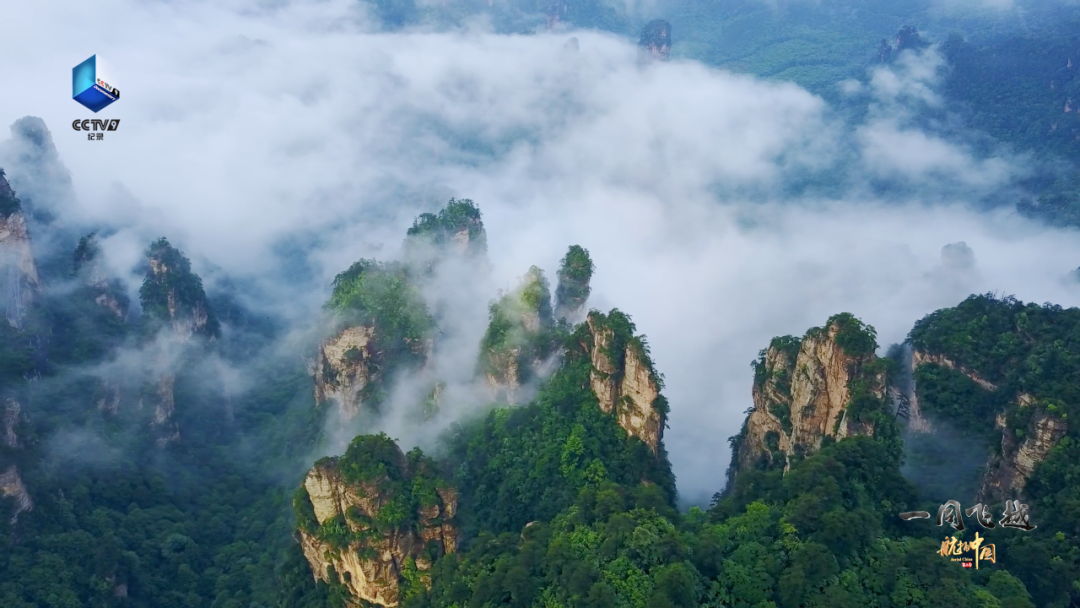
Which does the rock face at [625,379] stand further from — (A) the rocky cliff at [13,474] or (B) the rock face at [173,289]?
(B) the rock face at [173,289]

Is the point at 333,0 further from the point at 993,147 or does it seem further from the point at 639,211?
the point at 993,147

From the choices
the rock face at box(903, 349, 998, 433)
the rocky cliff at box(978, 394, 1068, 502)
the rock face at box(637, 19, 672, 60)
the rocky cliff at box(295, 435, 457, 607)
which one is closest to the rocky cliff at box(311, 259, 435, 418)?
the rocky cliff at box(295, 435, 457, 607)

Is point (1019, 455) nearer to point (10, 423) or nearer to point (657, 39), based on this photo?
point (10, 423)

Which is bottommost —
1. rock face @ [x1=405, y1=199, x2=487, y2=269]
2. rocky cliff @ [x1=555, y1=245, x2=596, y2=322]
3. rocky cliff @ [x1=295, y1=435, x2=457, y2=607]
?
rocky cliff @ [x1=295, y1=435, x2=457, y2=607]

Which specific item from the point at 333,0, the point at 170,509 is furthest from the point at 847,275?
the point at 333,0

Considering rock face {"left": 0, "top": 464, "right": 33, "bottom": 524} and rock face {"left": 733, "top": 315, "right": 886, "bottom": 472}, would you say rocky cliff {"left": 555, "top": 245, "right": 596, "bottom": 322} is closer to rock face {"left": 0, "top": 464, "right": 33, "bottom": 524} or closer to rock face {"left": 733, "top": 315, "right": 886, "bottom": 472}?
rock face {"left": 733, "top": 315, "right": 886, "bottom": 472}
